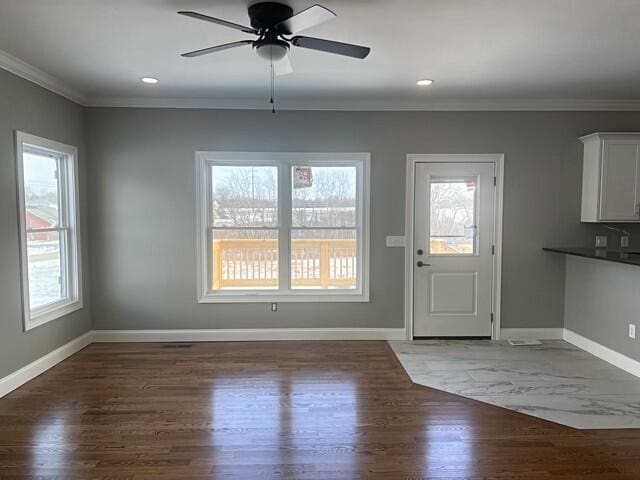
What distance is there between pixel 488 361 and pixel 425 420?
4.92 feet

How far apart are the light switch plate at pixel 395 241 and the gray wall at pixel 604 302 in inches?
74.5

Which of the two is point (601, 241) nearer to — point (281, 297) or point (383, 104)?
point (383, 104)

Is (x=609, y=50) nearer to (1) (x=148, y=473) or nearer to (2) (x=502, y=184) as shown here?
(2) (x=502, y=184)

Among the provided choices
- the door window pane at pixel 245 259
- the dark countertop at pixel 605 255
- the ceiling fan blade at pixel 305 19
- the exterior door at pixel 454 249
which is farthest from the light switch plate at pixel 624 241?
the ceiling fan blade at pixel 305 19

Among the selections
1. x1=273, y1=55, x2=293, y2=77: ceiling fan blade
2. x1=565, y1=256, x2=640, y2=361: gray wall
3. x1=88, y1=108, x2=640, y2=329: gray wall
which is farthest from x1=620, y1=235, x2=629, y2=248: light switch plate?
x1=273, y1=55, x2=293, y2=77: ceiling fan blade

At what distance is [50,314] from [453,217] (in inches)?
170

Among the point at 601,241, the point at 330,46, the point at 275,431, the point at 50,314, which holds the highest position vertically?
the point at 330,46

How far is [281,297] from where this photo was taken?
4.77 metres

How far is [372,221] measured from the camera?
473cm

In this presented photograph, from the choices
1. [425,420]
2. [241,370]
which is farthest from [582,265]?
[241,370]

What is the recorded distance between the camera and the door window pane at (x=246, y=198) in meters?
4.73

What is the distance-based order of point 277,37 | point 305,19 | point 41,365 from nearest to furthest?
point 305,19, point 277,37, point 41,365

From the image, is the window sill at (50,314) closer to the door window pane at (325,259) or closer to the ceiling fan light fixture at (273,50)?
the door window pane at (325,259)

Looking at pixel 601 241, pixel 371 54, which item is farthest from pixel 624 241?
pixel 371 54
